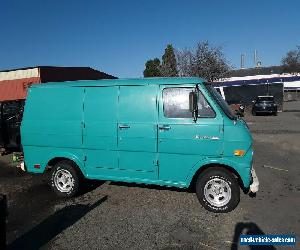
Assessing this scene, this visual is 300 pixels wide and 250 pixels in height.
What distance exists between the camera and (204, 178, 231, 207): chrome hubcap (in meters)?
6.00

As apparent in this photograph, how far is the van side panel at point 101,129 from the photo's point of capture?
257 inches

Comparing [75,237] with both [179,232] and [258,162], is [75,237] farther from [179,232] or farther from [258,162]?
[258,162]

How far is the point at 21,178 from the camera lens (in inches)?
349

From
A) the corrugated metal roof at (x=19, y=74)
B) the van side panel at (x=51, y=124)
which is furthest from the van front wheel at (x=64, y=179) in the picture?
the corrugated metal roof at (x=19, y=74)

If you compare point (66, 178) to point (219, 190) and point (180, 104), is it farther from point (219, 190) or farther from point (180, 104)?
point (219, 190)

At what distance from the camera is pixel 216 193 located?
6055mm

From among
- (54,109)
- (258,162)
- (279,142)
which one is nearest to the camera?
(54,109)

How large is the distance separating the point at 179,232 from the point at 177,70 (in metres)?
34.7

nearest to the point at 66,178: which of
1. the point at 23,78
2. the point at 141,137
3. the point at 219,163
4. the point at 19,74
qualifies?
the point at 141,137

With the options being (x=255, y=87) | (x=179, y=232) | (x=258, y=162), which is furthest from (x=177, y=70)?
(x=179, y=232)

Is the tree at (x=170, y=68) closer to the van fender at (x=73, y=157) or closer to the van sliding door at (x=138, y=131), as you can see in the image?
the van fender at (x=73, y=157)

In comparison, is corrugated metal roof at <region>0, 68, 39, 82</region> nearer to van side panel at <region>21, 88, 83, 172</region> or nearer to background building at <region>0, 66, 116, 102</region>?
background building at <region>0, 66, 116, 102</region>

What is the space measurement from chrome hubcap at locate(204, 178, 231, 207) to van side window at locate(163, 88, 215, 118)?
1255mm

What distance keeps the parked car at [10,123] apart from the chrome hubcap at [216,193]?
320 inches
